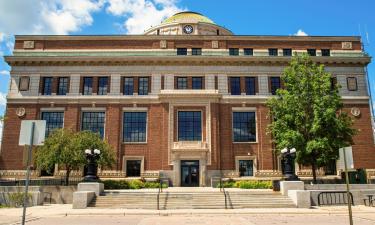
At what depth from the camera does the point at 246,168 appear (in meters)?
36.3

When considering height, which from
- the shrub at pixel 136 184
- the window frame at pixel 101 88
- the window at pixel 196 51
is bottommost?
the shrub at pixel 136 184

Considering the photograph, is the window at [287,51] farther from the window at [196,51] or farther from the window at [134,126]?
the window at [134,126]

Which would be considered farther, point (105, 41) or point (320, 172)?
point (105, 41)

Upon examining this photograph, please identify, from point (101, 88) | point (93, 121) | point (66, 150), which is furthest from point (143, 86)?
point (66, 150)

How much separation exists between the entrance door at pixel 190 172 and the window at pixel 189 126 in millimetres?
2598

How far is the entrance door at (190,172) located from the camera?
35438 mm

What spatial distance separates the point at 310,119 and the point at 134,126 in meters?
18.4

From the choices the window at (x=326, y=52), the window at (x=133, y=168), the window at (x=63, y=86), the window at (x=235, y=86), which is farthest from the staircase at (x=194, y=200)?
the window at (x=326, y=52)

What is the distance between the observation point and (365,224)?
1384 cm

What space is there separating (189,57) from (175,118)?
23.6 ft

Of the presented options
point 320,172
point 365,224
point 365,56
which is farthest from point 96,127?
point 365,56

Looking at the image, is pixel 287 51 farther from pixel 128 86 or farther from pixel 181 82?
pixel 128 86

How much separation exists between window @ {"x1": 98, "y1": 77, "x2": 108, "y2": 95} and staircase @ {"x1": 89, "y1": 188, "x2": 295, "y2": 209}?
57.3ft

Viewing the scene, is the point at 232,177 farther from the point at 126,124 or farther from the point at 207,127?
the point at 126,124
